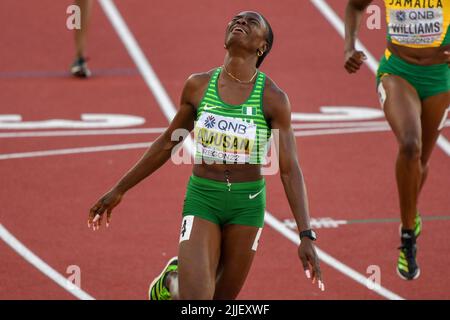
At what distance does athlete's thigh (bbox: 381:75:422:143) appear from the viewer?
8.45 m

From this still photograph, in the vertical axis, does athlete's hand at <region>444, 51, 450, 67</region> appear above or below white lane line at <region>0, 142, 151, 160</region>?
below

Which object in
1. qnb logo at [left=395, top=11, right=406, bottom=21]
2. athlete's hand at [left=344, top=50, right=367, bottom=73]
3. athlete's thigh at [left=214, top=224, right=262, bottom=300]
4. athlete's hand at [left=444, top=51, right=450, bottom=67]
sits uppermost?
qnb logo at [left=395, top=11, right=406, bottom=21]

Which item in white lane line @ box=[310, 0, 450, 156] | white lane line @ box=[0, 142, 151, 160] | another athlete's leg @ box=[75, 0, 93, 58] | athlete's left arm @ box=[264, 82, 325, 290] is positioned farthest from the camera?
white lane line @ box=[310, 0, 450, 156]

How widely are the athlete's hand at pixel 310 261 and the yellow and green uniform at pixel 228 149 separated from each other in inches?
20.7

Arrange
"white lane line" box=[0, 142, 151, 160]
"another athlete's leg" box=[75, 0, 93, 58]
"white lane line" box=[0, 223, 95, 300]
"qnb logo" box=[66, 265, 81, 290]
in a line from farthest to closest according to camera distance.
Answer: "another athlete's leg" box=[75, 0, 93, 58]
"white lane line" box=[0, 142, 151, 160]
"qnb logo" box=[66, 265, 81, 290]
"white lane line" box=[0, 223, 95, 300]

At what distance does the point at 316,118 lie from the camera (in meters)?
13.8

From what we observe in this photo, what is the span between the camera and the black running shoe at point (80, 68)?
14.7 metres

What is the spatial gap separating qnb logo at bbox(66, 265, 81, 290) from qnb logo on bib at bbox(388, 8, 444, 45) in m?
3.29

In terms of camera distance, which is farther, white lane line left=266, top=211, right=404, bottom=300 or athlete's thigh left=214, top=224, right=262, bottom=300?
white lane line left=266, top=211, right=404, bottom=300

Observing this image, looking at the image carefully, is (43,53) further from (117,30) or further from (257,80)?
(257,80)

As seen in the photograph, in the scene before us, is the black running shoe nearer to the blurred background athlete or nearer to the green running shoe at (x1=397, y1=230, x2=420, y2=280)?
the blurred background athlete

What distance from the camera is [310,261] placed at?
6.65m

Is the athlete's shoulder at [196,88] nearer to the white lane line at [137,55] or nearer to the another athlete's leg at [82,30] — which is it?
the white lane line at [137,55]

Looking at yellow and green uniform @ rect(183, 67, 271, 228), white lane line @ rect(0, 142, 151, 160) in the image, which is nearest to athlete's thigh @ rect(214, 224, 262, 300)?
yellow and green uniform @ rect(183, 67, 271, 228)
